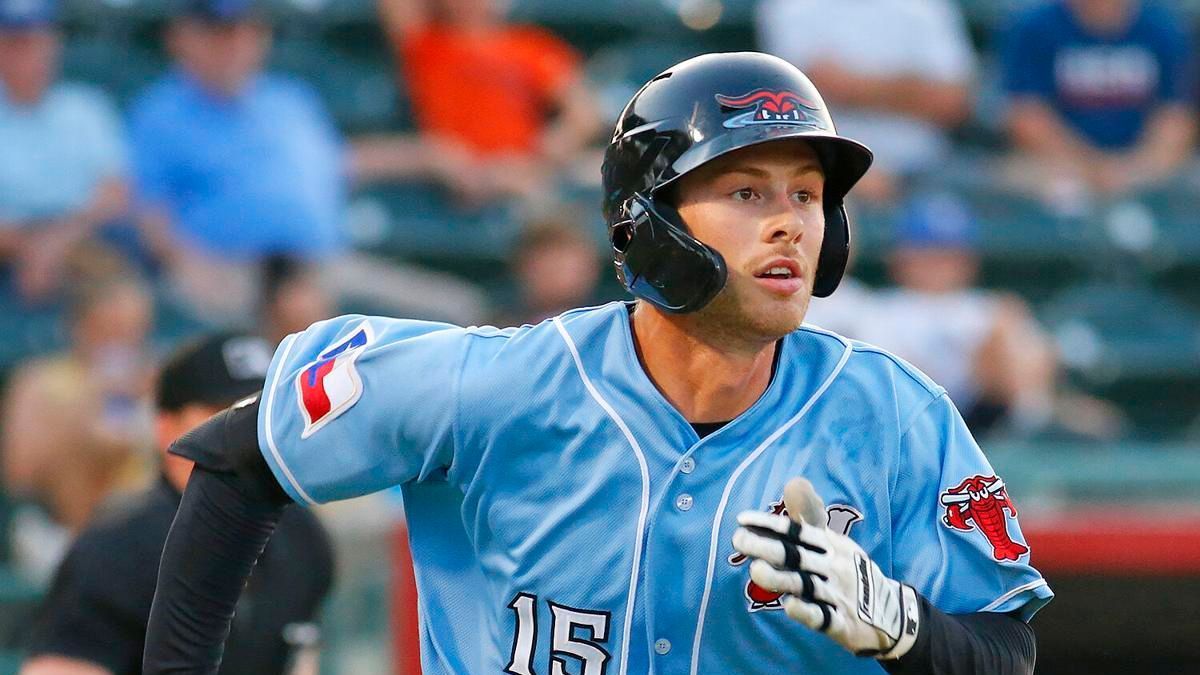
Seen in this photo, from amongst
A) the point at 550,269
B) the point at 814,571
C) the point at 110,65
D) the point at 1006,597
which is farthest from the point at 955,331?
the point at 814,571

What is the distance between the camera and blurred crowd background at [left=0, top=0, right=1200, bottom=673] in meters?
5.78

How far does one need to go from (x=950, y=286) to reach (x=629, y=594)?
460cm

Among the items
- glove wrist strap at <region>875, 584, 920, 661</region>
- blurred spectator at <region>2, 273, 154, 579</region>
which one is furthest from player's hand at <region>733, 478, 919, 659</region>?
blurred spectator at <region>2, 273, 154, 579</region>

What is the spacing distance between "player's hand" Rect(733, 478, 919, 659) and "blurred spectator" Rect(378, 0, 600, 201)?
515cm

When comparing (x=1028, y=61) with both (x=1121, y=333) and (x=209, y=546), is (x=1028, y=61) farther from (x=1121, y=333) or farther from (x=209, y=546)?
(x=209, y=546)

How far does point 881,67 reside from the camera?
7.89 m

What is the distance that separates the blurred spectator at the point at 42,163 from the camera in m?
6.66

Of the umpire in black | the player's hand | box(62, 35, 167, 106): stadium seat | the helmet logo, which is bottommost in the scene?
the umpire in black

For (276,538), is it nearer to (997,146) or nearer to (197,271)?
(197,271)

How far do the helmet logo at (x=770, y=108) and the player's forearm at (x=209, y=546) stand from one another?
948 mm

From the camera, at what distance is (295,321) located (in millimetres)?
6320

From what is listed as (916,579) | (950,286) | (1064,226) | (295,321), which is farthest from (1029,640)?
(1064,226)

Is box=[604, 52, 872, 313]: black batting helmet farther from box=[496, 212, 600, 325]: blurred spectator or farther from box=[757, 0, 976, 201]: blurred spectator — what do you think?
box=[757, 0, 976, 201]: blurred spectator

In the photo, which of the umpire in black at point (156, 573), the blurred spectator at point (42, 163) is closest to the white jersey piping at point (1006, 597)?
the umpire in black at point (156, 573)
